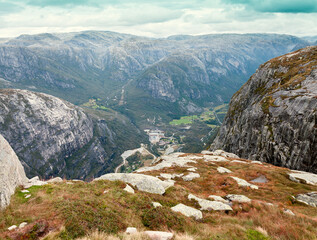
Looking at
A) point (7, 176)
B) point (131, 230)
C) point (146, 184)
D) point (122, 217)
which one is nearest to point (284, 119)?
point (146, 184)

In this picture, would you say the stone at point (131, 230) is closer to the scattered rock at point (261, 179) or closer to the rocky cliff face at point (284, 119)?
the scattered rock at point (261, 179)

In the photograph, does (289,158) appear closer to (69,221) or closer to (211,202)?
(211,202)

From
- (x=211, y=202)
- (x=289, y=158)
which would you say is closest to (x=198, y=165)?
(x=211, y=202)

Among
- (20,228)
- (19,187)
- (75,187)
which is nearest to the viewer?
(20,228)

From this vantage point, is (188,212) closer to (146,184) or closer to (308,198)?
(146,184)

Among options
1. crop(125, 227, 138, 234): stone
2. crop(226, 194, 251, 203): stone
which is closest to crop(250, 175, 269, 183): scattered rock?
crop(226, 194, 251, 203): stone

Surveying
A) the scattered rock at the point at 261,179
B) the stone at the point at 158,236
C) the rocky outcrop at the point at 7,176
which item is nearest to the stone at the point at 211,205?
the stone at the point at 158,236
